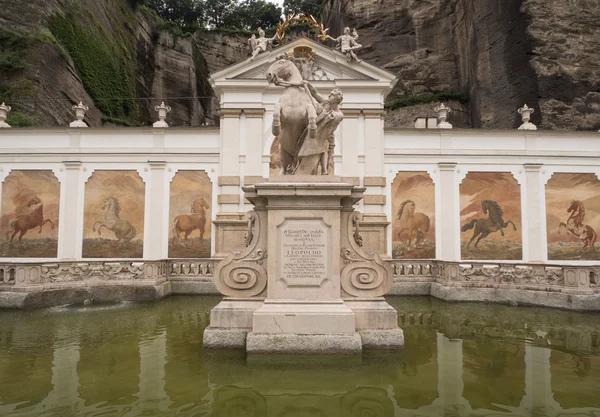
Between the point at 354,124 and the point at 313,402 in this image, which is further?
the point at 354,124

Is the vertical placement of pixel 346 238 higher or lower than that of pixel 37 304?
higher

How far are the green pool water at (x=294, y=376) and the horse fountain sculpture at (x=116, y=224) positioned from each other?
28.2 ft

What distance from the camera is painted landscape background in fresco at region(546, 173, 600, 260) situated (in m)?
16.9

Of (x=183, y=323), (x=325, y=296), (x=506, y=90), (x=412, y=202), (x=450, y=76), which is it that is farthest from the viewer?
(x=450, y=76)

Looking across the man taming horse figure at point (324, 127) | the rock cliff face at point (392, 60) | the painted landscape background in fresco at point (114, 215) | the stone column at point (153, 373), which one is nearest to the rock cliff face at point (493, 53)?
the rock cliff face at point (392, 60)

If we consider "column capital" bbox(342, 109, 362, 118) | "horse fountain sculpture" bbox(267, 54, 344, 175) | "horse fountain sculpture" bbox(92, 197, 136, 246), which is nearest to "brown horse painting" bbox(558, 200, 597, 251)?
"column capital" bbox(342, 109, 362, 118)

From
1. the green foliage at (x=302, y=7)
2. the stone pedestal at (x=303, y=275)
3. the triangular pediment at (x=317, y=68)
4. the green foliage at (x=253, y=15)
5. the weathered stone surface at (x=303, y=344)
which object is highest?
the green foliage at (x=302, y=7)

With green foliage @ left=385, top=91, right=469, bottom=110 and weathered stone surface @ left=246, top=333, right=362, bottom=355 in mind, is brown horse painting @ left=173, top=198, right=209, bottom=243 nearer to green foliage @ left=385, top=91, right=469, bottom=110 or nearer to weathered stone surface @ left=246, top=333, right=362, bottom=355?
weathered stone surface @ left=246, top=333, right=362, bottom=355

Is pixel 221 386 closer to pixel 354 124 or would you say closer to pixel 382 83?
pixel 354 124

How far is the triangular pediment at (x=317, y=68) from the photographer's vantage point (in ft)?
57.2

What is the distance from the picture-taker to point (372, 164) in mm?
17406

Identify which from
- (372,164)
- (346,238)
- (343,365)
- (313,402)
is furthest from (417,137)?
(313,402)

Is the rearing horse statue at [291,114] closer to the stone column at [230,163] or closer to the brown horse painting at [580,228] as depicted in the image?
the stone column at [230,163]

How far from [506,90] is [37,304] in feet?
94.8
